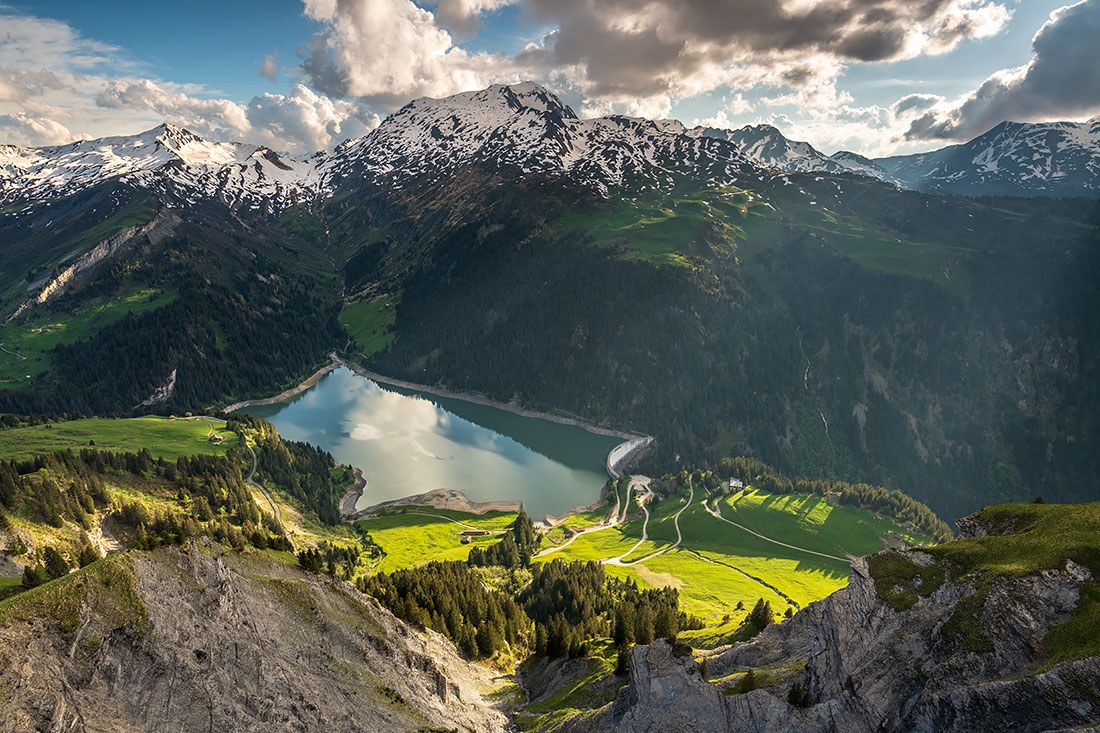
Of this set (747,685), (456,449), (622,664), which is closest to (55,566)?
(622,664)

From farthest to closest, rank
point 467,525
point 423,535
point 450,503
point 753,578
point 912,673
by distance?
point 450,503 → point 467,525 → point 423,535 → point 753,578 → point 912,673

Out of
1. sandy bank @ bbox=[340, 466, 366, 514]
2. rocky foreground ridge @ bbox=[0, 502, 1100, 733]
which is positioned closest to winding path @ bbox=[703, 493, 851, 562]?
sandy bank @ bbox=[340, 466, 366, 514]

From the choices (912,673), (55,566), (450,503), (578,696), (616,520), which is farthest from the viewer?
(616,520)

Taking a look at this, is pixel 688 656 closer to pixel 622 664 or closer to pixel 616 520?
pixel 622 664

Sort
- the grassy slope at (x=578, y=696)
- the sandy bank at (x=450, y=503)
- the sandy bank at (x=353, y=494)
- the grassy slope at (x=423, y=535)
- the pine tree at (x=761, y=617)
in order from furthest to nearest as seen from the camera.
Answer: the sandy bank at (x=450, y=503) → the sandy bank at (x=353, y=494) → the grassy slope at (x=423, y=535) → the pine tree at (x=761, y=617) → the grassy slope at (x=578, y=696)

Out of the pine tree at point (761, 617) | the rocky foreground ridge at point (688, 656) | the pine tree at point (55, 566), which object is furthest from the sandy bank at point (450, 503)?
the rocky foreground ridge at point (688, 656)

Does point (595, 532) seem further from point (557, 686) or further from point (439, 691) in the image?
point (439, 691)

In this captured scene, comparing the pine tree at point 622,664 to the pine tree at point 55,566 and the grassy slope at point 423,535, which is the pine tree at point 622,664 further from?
the grassy slope at point 423,535
